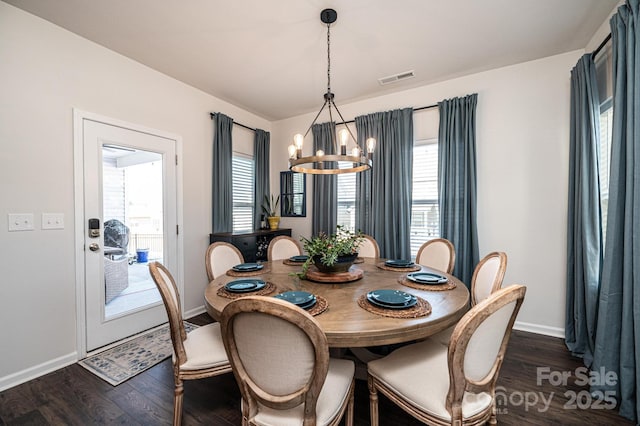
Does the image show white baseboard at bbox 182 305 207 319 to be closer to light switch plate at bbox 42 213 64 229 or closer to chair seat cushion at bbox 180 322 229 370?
light switch plate at bbox 42 213 64 229

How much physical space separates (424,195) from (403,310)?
2369mm

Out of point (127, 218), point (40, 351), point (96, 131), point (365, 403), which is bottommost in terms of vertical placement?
point (365, 403)

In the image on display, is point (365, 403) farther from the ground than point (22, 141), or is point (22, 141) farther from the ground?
point (22, 141)

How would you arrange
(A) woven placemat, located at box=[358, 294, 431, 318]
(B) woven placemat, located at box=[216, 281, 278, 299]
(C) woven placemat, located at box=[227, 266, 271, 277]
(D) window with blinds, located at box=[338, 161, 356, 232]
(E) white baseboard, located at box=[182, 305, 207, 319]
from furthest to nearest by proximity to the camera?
(D) window with blinds, located at box=[338, 161, 356, 232] < (E) white baseboard, located at box=[182, 305, 207, 319] < (C) woven placemat, located at box=[227, 266, 271, 277] < (B) woven placemat, located at box=[216, 281, 278, 299] < (A) woven placemat, located at box=[358, 294, 431, 318]

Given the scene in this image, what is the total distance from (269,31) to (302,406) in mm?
2724

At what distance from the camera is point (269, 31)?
2.35 m

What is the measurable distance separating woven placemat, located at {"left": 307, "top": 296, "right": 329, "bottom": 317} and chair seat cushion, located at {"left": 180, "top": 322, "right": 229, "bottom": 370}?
652 mm

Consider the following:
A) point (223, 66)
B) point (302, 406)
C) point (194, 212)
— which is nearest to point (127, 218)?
point (194, 212)

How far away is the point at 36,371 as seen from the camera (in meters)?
2.14

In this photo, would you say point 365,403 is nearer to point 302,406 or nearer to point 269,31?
point 302,406

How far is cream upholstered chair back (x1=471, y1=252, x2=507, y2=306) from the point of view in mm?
1772

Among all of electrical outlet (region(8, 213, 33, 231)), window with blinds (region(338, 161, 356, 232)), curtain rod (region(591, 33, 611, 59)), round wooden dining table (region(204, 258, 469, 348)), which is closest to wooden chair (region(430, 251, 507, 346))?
round wooden dining table (region(204, 258, 469, 348))

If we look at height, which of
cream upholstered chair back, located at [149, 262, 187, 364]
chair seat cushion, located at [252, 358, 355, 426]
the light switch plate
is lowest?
chair seat cushion, located at [252, 358, 355, 426]

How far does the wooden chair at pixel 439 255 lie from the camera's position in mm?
2584
